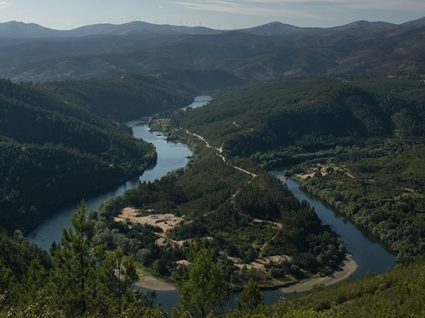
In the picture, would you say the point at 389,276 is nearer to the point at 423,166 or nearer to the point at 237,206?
the point at 237,206

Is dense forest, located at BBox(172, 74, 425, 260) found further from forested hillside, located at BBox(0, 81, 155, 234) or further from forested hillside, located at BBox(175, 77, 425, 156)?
forested hillside, located at BBox(0, 81, 155, 234)

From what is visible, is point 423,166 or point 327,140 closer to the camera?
point 423,166

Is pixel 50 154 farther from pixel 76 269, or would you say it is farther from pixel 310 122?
pixel 76 269

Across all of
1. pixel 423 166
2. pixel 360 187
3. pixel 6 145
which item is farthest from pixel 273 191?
pixel 6 145

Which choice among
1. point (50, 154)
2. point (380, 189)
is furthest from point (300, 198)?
point (50, 154)

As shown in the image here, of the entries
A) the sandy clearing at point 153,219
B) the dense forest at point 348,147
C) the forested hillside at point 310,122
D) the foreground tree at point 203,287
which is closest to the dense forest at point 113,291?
the foreground tree at point 203,287

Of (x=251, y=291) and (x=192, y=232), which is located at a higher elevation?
(x=251, y=291)

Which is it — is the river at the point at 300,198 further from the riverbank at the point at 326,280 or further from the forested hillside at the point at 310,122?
the forested hillside at the point at 310,122
